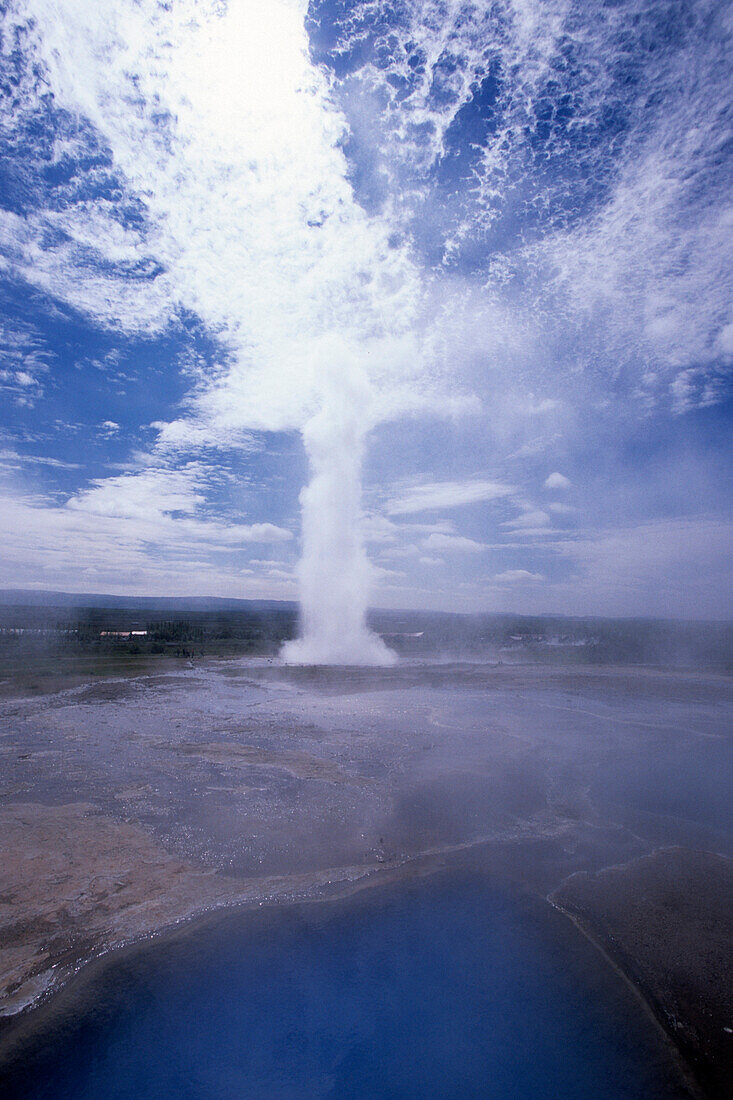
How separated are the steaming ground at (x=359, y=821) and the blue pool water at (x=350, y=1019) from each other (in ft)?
1.86

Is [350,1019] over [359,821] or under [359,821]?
under

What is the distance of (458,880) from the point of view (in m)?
8.13

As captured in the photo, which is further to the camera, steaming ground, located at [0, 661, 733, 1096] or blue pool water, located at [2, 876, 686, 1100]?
steaming ground, located at [0, 661, 733, 1096]

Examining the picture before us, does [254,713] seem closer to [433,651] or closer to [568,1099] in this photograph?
[568,1099]

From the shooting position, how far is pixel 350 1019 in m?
5.62

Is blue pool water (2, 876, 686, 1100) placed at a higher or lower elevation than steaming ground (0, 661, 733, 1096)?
lower

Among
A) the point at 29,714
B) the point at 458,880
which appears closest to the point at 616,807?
the point at 458,880

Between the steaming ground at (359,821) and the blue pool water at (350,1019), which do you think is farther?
the steaming ground at (359,821)

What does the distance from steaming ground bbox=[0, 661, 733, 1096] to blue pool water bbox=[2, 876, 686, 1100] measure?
1.86ft

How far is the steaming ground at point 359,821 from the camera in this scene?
670cm

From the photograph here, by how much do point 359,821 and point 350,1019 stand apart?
4.50 metres

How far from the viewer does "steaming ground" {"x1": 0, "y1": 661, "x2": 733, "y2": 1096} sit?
22.0ft

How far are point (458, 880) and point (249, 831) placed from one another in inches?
148

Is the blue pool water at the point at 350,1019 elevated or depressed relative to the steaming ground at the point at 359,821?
depressed
